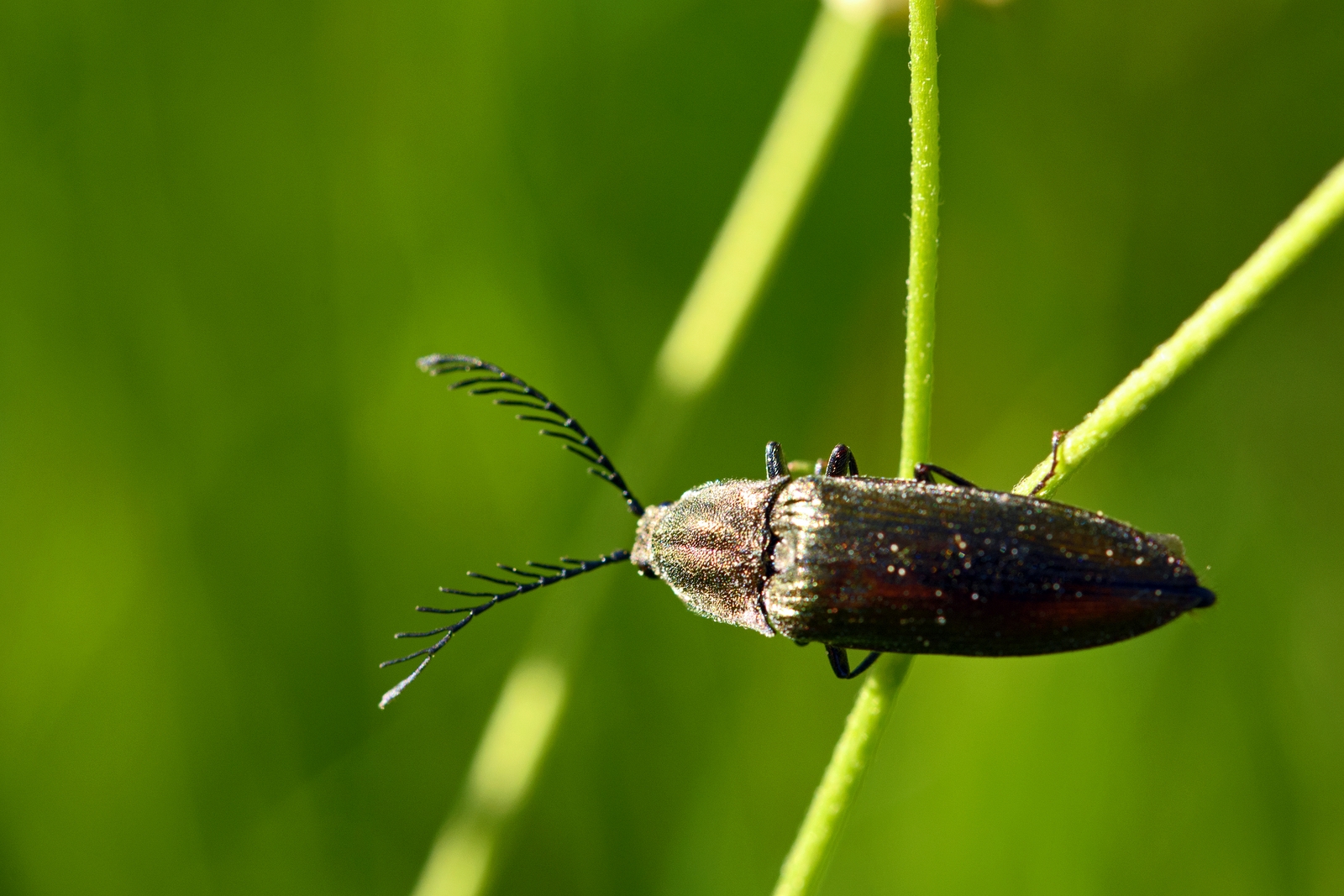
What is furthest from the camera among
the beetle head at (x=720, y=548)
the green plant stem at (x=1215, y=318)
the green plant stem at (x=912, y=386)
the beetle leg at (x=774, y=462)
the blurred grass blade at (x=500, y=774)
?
the beetle leg at (x=774, y=462)

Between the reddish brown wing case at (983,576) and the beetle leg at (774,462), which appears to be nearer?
the reddish brown wing case at (983,576)

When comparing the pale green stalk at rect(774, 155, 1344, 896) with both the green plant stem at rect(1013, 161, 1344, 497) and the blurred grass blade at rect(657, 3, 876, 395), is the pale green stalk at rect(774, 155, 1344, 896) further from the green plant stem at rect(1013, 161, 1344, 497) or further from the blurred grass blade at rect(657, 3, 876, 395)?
the blurred grass blade at rect(657, 3, 876, 395)

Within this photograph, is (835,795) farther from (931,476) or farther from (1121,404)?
(931,476)

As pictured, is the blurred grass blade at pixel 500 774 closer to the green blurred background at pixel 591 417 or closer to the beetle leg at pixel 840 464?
the green blurred background at pixel 591 417

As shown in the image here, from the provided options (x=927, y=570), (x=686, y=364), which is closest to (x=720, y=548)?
(x=686, y=364)

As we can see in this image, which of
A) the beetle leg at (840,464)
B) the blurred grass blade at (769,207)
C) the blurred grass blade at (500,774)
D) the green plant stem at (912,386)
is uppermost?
the blurred grass blade at (769,207)

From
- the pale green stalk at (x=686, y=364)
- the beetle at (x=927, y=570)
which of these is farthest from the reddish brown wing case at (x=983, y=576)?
the pale green stalk at (x=686, y=364)

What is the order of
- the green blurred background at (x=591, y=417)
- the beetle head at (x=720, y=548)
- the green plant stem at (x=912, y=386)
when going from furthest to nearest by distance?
the green blurred background at (x=591, y=417), the beetle head at (x=720, y=548), the green plant stem at (x=912, y=386)

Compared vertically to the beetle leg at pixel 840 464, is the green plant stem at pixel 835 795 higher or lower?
lower
